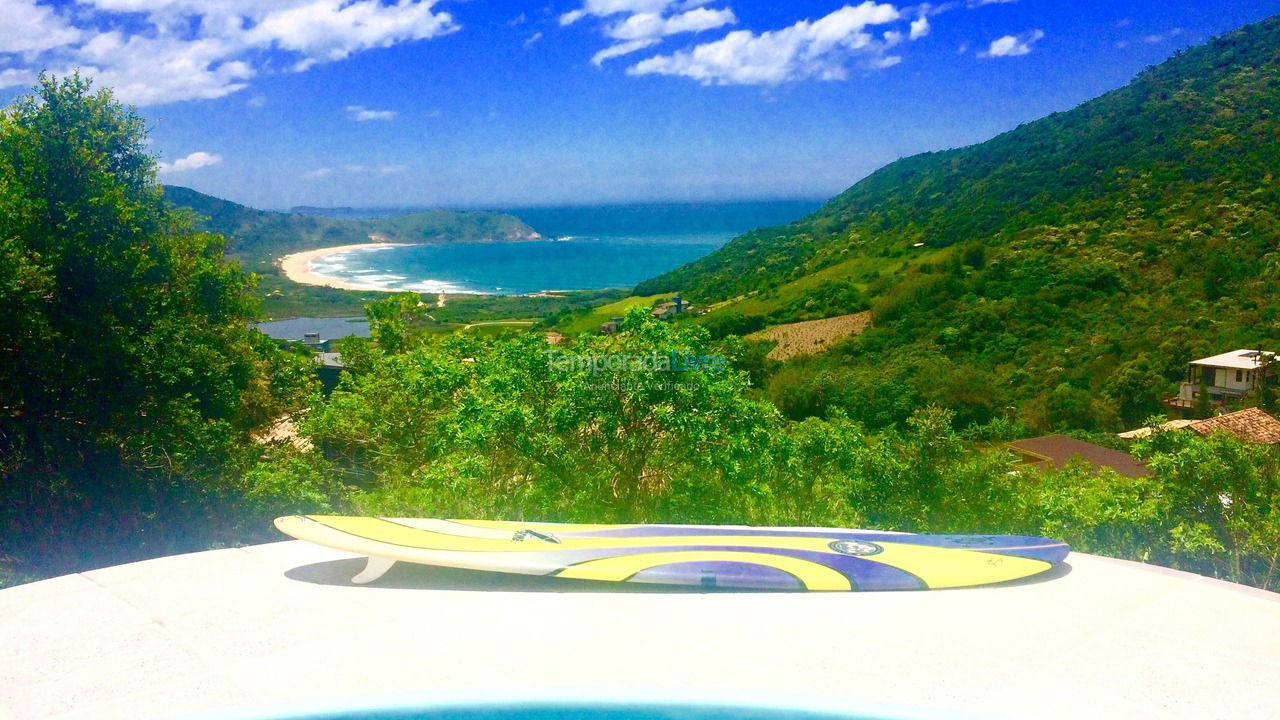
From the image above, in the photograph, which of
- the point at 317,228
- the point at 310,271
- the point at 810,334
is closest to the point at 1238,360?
the point at 810,334

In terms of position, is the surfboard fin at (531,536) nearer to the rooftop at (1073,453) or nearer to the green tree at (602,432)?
the green tree at (602,432)

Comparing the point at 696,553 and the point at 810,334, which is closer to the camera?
the point at 696,553

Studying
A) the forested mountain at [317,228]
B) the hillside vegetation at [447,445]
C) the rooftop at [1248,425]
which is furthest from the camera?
the forested mountain at [317,228]

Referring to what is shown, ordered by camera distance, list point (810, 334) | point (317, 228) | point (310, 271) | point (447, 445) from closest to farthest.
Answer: point (447, 445)
point (810, 334)
point (310, 271)
point (317, 228)

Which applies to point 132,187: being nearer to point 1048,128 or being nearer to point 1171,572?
point 1171,572

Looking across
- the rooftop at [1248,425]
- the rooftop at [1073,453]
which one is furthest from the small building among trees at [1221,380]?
the rooftop at [1073,453]

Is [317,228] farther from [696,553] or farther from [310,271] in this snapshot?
[696,553]
